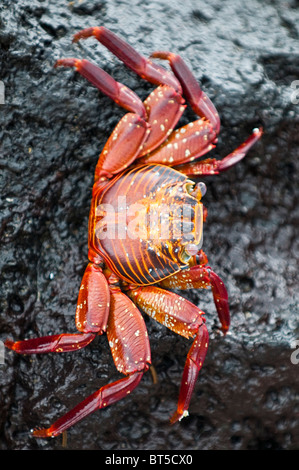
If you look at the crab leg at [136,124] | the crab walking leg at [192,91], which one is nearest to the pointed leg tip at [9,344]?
the crab leg at [136,124]

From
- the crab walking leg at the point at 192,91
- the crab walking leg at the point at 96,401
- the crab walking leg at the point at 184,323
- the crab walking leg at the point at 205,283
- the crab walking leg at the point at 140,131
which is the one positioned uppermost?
the crab walking leg at the point at 192,91

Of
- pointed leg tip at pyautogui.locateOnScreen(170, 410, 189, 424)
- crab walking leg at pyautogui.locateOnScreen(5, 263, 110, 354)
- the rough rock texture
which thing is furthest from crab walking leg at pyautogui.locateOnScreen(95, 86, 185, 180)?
pointed leg tip at pyautogui.locateOnScreen(170, 410, 189, 424)

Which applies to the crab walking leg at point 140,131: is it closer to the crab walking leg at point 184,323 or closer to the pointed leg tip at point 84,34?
the pointed leg tip at point 84,34

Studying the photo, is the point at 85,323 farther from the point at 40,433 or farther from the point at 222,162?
the point at 222,162

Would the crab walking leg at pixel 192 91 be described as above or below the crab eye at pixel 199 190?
above

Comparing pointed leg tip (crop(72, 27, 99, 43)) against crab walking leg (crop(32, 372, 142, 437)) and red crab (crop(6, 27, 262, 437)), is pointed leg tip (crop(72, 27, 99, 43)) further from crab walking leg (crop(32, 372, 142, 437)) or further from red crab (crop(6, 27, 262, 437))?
crab walking leg (crop(32, 372, 142, 437))

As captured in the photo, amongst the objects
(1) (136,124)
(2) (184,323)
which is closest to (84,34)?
(1) (136,124)
